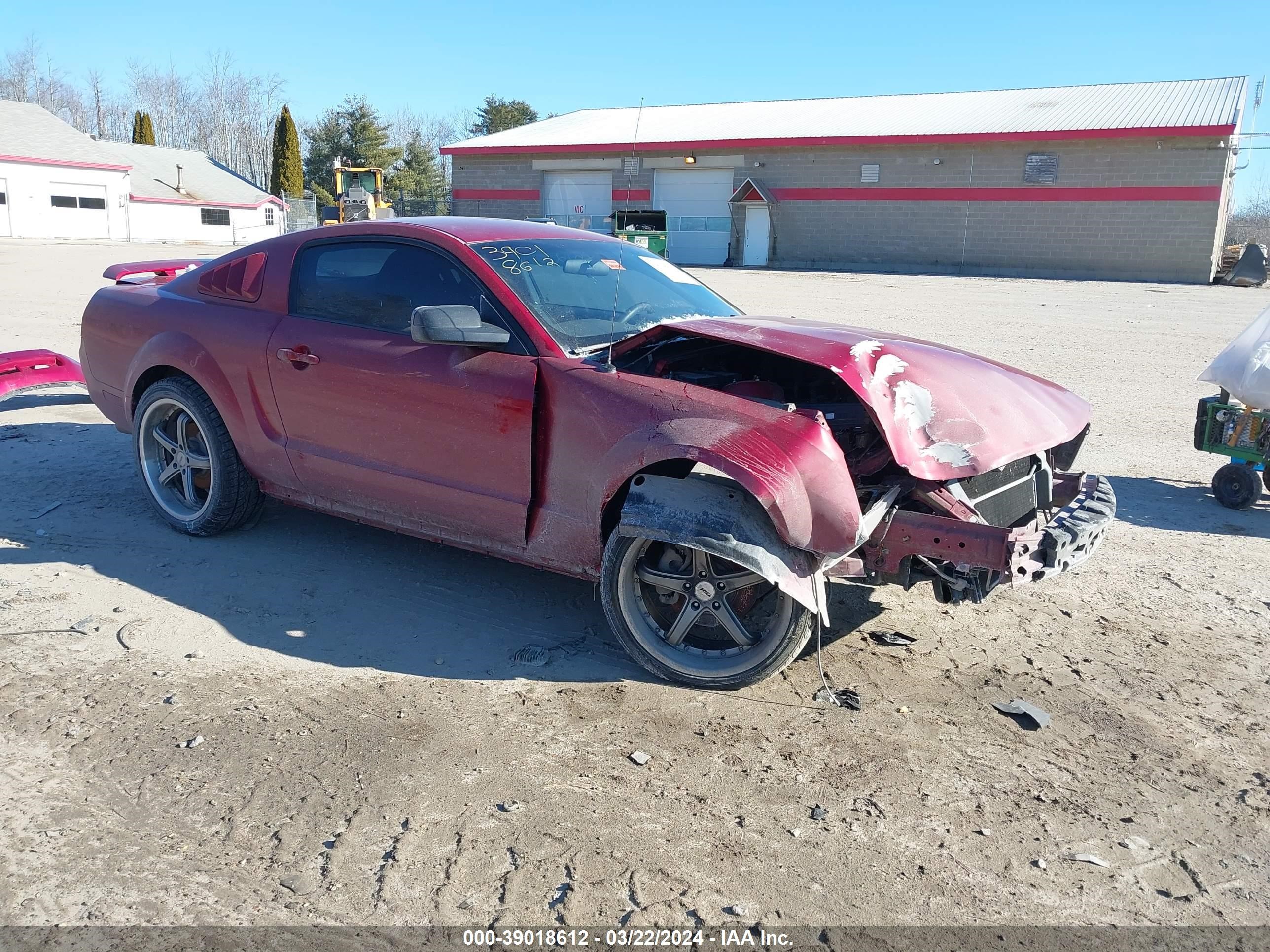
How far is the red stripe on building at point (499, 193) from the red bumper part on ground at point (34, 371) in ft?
119

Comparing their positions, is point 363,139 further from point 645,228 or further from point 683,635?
point 683,635

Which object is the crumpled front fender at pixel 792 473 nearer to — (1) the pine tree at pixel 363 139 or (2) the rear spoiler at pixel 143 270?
(2) the rear spoiler at pixel 143 270

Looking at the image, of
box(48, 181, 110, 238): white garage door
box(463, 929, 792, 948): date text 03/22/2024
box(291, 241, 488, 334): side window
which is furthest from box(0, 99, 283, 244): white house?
box(463, 929, 792, 948): date text 03/22/2024

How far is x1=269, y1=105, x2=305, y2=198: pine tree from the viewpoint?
197 feet

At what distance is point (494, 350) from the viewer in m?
4.05

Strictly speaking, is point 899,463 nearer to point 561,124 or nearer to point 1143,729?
point 1143,729

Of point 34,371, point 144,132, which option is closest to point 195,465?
point 34,371

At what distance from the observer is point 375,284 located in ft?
14.9

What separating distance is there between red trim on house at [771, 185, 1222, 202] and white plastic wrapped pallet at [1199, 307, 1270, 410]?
97.9 feet

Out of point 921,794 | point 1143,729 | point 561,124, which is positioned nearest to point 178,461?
point 921,794

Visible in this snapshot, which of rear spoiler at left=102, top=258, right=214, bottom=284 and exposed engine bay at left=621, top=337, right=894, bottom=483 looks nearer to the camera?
exposed engine bay at left=621, top=337, right=894, bottom=483

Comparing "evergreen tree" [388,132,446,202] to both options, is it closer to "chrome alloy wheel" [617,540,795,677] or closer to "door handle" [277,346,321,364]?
"door handle" [277,346,321,364]

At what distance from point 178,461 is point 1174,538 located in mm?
5573

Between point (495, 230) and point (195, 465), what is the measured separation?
2070mm
